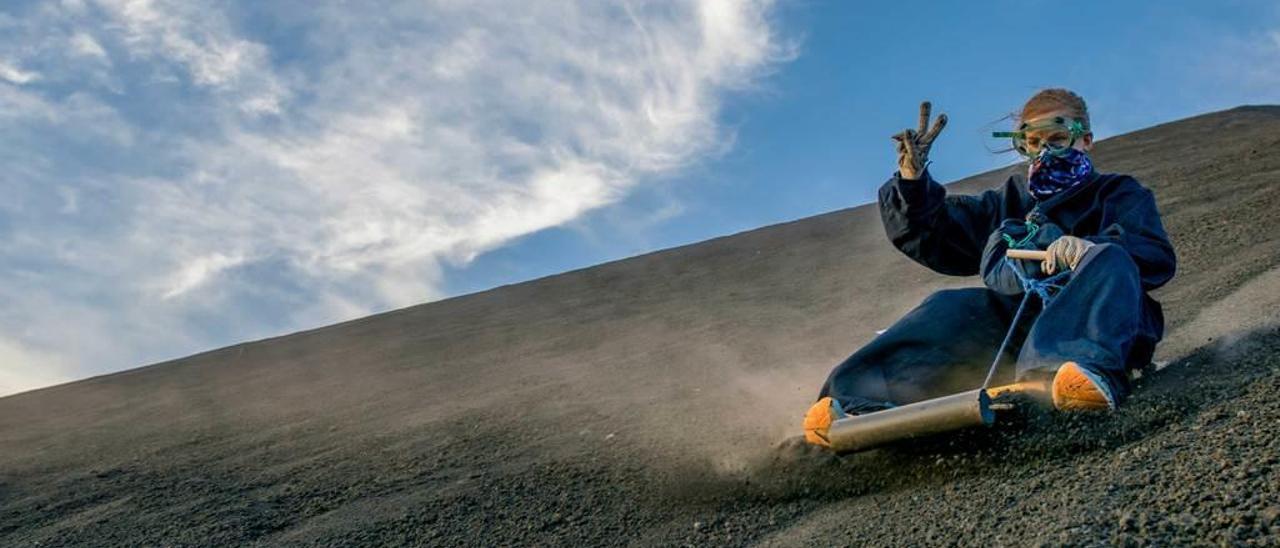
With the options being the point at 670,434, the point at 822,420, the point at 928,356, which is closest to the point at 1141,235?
the point at 928,356

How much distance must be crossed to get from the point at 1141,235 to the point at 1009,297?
0.51 m

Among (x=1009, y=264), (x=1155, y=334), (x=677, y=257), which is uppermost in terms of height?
(x=677, y=257)

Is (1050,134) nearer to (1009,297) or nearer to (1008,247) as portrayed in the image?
(1008,247)

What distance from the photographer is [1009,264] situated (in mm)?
3801

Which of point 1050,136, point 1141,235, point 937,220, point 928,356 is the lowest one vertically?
point 928,356

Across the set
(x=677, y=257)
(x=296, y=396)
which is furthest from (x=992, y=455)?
(x=677, y=257)

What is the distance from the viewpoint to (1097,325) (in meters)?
3.30

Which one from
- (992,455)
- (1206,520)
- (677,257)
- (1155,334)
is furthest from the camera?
(677,257)

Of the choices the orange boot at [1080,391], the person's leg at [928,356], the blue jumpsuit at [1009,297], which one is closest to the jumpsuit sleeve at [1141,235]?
the blue jumpsuit at [1009,297]

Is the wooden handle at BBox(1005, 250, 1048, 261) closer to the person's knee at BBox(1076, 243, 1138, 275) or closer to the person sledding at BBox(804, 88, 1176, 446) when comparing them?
the person sledding at BBox(804, 88, 1176, 446)

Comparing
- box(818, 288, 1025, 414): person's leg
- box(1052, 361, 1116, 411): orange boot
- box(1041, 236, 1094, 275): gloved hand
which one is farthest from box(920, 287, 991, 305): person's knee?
box(1052, 361, 1116, 411): orange boot

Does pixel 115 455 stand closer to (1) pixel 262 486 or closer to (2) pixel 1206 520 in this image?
(1) pixel 262 486

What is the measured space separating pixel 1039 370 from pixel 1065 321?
19 cm

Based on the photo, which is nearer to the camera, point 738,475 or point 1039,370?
point 1039,370
